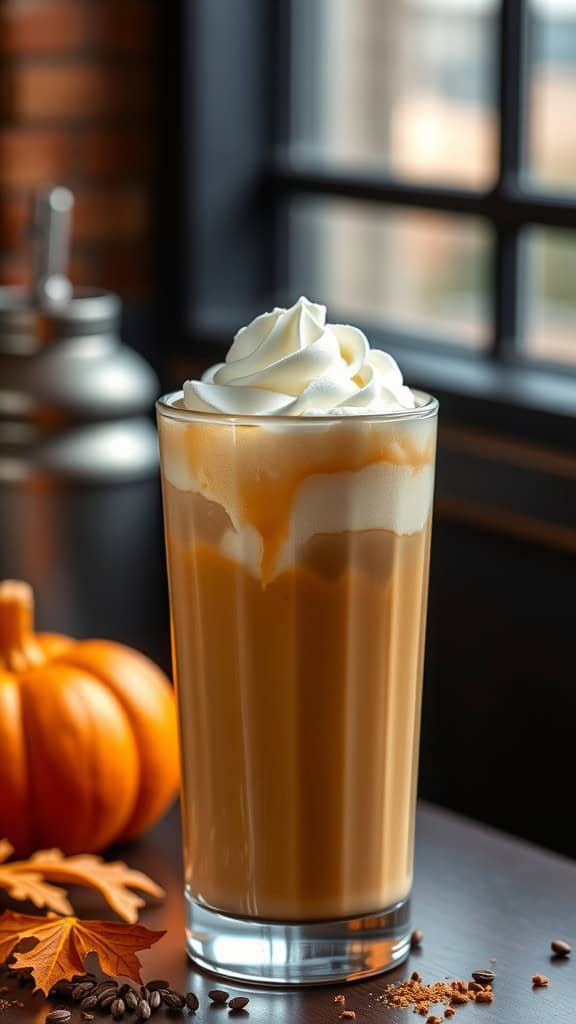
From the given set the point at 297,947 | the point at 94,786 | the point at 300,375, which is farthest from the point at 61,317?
the point at 297,947

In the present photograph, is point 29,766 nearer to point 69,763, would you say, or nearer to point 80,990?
point 69,763

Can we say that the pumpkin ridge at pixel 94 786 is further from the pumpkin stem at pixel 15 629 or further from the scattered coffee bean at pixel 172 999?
the scattered coffee bean at pixel 172 999

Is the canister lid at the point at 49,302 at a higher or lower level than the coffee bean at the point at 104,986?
higher

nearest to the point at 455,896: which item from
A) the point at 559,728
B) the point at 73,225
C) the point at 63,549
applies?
the point at 559,728

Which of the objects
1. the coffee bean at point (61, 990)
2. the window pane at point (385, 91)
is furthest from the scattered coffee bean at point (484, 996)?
the window pane at point (385, 91)

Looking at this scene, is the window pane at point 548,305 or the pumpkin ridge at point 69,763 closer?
the pumpkin ridge at point 69,763

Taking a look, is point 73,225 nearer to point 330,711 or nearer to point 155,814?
point 155,814

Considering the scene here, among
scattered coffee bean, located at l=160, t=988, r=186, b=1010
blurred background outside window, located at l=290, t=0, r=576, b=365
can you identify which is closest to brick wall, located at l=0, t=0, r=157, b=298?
blurred background outside window, located at l=290, t=0, r=576, b=365
